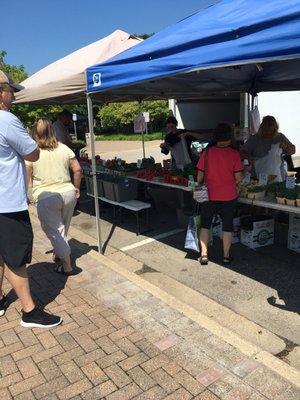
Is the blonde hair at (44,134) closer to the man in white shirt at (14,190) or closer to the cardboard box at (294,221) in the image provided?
the man in white shirt at (14,190)

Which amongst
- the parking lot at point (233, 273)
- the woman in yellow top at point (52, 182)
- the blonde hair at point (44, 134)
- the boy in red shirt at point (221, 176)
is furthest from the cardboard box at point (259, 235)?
the blonde hair at point (44, 134)

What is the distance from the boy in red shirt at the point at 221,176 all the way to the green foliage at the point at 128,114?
79.6ft

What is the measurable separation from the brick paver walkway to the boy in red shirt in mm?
1354

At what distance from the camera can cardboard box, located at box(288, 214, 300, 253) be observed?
16.6 feet

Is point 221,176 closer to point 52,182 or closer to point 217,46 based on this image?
point 217,46

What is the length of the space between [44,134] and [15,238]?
1.37 metres

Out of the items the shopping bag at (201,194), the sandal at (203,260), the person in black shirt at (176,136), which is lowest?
the sandal at (203,260)

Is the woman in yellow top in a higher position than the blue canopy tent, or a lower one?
lower

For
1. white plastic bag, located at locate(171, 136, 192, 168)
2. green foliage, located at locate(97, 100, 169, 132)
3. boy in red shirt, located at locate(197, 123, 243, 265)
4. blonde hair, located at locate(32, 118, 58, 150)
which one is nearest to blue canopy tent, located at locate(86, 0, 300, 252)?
boy in red shirt, located at locate(197, 123, 243, 265)

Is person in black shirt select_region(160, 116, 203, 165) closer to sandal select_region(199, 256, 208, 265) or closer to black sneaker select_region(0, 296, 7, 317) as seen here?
sandal select_region(199, 256, 208, 265)

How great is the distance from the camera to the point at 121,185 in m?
6.52

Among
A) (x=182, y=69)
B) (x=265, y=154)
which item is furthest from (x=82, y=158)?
(x=182, y=69)

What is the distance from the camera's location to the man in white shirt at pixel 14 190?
3.03m

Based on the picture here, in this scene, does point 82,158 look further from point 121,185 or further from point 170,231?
point 170,231
